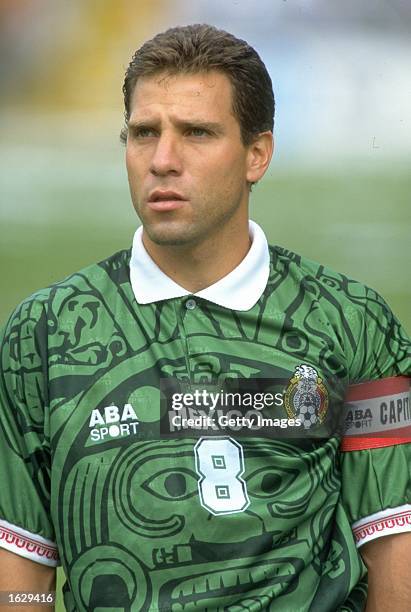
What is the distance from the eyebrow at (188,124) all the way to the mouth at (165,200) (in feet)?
0.34

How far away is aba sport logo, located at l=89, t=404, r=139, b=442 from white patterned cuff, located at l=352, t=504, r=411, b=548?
0.38m

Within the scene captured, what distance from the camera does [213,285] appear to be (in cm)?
178

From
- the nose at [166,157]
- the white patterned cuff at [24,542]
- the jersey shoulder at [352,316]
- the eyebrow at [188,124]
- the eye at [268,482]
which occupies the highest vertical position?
the eyebrow at [188,124]

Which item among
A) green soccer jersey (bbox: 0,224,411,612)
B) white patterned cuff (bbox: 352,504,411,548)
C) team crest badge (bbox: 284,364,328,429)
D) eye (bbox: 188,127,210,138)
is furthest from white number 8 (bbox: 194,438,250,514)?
eye (bbox: 188,127,210,138)

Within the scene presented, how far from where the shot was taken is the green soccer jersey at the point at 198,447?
1645 mm

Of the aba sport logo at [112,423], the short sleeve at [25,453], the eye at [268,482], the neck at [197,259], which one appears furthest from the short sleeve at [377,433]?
the short sleeve at [25,453]

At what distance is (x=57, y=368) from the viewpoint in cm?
170

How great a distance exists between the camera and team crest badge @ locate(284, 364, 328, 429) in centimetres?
175

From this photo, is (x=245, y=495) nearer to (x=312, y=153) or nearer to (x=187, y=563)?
(x=187, y=563)

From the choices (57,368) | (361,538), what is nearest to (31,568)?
(57,368)

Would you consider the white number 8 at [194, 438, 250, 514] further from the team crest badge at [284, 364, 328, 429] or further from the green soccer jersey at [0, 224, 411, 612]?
the team crest badge at [284, 364, 328, 429]

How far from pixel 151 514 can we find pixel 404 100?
1.08 meters

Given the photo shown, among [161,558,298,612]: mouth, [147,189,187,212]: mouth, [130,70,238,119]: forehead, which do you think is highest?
[130,70,238,119]: forehead
